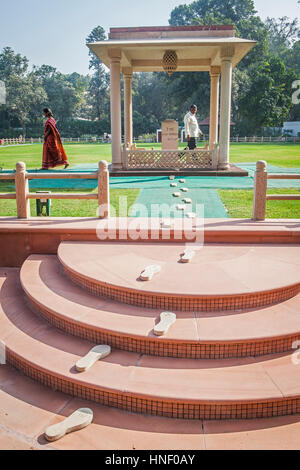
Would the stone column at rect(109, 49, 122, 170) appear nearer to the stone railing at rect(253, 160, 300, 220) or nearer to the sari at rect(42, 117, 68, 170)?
the sari at rect(42, 117, 68, 170)

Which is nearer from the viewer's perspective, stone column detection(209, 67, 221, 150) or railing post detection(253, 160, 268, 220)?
railing post detection(253, 160, 268, 220)

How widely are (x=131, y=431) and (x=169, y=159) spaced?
39.0 ft

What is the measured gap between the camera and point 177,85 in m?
48.2

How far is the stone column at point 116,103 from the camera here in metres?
13.4

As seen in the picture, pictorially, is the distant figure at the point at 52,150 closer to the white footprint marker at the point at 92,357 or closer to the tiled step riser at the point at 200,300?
the tiled step riser at the point at 200,300

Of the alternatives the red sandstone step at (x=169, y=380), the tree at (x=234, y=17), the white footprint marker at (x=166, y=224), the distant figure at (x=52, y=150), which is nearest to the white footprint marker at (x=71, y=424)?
the red sandstone step at (x=169, y=380)

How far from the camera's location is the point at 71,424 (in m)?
3.20

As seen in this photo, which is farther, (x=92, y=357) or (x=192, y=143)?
(x=192, y=143)

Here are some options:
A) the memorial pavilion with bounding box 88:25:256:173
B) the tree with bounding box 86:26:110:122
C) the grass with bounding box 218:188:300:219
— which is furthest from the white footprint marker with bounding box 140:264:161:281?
the tree with bounding box 86:26:110:122

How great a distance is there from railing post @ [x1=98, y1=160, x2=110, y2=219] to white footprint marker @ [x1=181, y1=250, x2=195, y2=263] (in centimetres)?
188

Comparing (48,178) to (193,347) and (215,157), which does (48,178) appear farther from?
(215,157)

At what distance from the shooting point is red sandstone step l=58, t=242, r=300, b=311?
4.34 m

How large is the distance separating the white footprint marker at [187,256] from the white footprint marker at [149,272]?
431mm

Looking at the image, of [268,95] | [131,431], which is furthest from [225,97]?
[268,95]
